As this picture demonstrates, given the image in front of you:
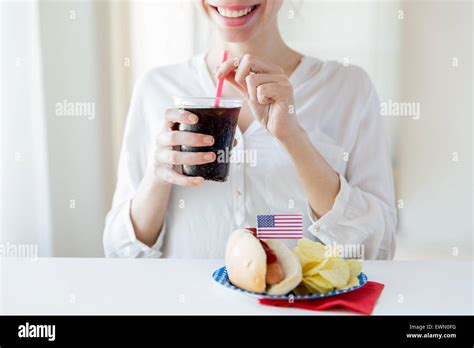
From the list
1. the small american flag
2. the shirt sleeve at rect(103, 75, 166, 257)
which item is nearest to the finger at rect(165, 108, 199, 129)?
the small american flag

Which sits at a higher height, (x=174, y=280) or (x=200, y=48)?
(x=200, y=48)

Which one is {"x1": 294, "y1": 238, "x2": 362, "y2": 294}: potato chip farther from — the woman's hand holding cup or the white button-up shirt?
the white button-up shirt

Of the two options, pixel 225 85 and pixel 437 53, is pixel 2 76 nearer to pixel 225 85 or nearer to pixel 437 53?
pixel 225 85

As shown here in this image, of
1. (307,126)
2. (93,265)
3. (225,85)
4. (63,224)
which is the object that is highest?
(225,85)

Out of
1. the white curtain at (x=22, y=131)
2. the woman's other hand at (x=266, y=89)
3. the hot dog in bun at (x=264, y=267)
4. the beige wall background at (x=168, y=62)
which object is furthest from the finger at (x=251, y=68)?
the white curtain at (x=22, y=131)

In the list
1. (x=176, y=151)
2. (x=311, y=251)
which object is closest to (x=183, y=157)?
(x=176, y=151)

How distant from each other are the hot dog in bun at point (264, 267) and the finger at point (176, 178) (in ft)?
1.18

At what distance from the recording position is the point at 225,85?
1997mm

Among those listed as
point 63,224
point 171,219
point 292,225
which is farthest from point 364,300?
point 63,224

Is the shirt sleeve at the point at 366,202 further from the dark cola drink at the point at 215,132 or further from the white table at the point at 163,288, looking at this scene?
the dark cola drink at the point at 215,132

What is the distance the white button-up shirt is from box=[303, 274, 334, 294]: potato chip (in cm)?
55

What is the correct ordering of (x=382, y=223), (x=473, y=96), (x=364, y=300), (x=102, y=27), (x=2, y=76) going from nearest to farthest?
1. (x=364, y=300)
2. (x=382, y=223)
3. (x=2, y=76)
4. (x=102, y=27)
5. (x=473, y=96)

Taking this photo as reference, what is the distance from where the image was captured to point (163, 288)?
1275 millimetres

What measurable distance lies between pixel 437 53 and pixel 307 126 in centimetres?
166
